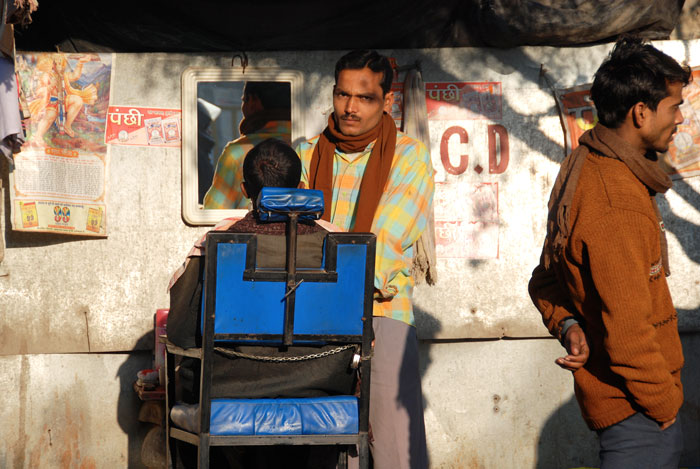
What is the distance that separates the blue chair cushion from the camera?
116 inches

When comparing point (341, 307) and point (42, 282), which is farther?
point (42, 282)

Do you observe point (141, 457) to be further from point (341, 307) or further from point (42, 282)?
point (341, 307)

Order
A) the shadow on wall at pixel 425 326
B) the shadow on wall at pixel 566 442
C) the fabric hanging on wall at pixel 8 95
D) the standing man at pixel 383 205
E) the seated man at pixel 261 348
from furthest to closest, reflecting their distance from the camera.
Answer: the shadow on wall at pixel 566 442 < the shadow on wall at pixel 425 326 < the fabric hanging on wall at pixel 8 95 < the standing man at pixel 383 205 < the seated man at pixel 261 348

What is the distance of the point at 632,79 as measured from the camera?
8.13 feet

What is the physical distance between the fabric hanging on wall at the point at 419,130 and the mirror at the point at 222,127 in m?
0.65

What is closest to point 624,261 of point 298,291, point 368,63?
point 298,291

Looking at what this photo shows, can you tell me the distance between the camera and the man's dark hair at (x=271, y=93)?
5.04 metres

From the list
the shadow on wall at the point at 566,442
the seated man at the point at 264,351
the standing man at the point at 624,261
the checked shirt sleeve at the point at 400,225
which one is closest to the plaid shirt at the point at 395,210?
the checked shirt sleeve at the point at 400,225

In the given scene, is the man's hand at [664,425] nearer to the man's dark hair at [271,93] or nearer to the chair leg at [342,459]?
the chair leg at [342,459]

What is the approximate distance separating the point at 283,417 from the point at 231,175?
92.2 inches

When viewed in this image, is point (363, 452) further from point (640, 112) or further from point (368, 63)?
point (368, 63)

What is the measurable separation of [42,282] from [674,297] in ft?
12.6

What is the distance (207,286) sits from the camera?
288 centimetres

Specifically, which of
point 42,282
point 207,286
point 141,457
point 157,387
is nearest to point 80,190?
point 42,282
